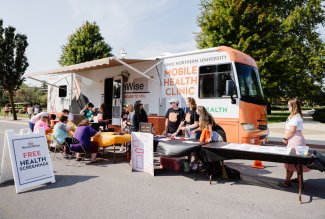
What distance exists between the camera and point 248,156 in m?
5.03

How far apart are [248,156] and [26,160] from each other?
13.5 ft

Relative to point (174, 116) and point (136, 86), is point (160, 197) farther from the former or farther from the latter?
point (136, 86)

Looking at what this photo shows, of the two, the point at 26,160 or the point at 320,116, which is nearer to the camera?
the point at 26,160

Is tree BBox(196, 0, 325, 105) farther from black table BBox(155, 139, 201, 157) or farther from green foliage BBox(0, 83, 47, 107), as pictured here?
green foliage BBox(0, 83, 47, 107)

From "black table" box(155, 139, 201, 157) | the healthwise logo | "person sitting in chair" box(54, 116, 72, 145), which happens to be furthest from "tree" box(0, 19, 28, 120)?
"black table" box(155, 139, 201, 157)

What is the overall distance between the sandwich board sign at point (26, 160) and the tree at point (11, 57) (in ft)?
75.9

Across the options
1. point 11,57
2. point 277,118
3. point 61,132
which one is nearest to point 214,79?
point 61,132

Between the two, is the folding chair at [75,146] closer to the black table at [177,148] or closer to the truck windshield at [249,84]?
the black table at [177,148]

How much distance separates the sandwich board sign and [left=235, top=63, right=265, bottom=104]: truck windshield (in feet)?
16.6

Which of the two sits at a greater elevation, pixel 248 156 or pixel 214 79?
pixel 214 79

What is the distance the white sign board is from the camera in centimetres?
623

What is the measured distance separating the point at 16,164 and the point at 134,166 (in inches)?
99.6

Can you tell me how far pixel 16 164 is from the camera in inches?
202

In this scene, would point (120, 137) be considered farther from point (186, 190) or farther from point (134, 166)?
point (186, 190)
